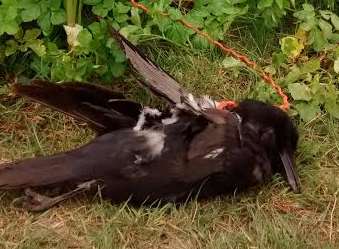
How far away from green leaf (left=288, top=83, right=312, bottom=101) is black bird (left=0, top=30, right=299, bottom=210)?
1.08 ft

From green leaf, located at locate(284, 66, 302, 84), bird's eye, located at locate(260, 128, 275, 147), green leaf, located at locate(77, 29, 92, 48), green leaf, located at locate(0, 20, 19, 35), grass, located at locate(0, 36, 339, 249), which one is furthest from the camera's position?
green leaf, located at locate(284, 66, 302, 84)

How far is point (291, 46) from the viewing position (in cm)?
335

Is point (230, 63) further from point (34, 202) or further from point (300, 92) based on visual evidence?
point (34, 202)

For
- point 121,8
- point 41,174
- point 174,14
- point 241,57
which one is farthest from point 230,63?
point 41,174

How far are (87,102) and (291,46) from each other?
993 mm

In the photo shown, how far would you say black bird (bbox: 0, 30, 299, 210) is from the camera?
2.67 meters

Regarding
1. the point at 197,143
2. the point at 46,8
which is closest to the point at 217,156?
the point at 197,143

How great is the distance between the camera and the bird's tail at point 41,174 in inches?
106

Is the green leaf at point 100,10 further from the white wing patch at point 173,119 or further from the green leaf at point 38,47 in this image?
the white wing patch at point 173,119

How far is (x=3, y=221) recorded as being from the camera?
108 inches

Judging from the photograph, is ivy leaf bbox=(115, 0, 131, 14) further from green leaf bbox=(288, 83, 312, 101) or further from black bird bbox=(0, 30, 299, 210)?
green leaf bbox=(288, 83, 312, 101)

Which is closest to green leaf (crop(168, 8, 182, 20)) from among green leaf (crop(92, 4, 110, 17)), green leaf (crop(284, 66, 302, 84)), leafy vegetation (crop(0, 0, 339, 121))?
leafy vegetation (crop(0, 0, 339, 121))

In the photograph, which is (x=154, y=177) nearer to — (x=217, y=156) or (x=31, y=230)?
(x=217, y=156)

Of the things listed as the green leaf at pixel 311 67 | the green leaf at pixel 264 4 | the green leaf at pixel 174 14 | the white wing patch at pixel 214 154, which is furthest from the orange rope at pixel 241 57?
the white wing patch at pixel 214 154
